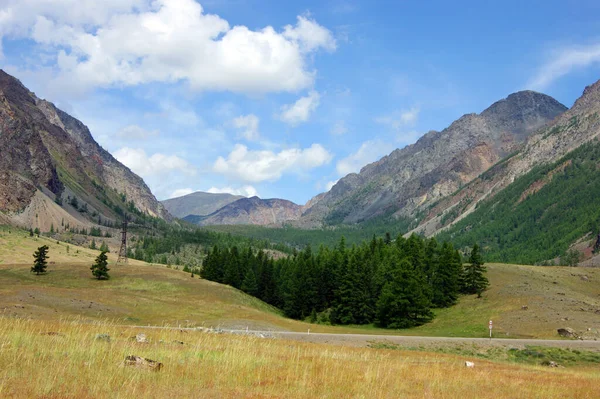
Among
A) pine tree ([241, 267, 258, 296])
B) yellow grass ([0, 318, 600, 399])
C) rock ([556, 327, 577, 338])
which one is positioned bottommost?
pine tree ([241, 267, 258, 296])

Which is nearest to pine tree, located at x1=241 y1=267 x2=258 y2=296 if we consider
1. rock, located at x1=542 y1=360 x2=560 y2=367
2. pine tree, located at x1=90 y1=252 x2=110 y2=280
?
pine tree, located at x1=90 y1=252 x2=110 y2=280

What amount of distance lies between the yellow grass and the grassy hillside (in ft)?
87.2

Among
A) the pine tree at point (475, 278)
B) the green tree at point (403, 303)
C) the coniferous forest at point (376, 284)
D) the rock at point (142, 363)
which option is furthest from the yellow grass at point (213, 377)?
the pine tree at point (475, 278)

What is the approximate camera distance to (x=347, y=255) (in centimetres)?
8612

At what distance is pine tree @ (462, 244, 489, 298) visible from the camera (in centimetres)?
7569

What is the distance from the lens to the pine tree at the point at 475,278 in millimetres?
75688

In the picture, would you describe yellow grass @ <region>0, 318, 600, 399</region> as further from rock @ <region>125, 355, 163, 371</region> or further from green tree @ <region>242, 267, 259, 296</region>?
green tree @ <region>242, 267, 259, 296</region>

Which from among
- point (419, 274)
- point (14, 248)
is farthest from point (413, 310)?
point (14, 248)

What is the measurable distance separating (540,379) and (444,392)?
23.2ft

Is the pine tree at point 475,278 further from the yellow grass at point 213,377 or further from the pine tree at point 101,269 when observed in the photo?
the pine tree at point 101,269

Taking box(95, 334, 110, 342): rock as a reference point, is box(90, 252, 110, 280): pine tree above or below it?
below

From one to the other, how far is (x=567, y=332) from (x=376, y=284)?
30.7 m

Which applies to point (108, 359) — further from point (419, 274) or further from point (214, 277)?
point (214, 277)

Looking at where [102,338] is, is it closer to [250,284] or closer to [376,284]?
[376,284]
